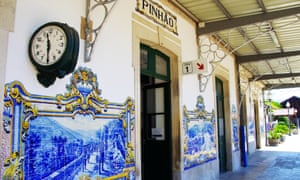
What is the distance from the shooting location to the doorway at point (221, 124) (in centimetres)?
727

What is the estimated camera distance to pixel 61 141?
8.59 ft

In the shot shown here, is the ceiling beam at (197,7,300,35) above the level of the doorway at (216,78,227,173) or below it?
above

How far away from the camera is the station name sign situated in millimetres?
4086

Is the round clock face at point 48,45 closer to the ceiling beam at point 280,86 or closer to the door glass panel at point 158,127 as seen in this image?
the door glass panel at point 158,127

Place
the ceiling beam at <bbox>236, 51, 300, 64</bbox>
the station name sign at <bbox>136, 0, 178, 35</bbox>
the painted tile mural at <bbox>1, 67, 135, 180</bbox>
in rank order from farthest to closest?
the ceiling beam at <bbox>236, 51, 300, 64</bbox>, the station name sign at <bbox>136, 0, 178, 35</bbox>, the painted tile mural at <bbox>1, 67, 135, 180</bbox>

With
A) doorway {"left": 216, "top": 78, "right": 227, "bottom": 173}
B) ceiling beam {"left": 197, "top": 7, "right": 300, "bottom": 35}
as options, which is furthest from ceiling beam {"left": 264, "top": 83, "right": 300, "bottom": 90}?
ceiling beam {"left": 197, "top": 7, "right": 300, "bottom": 35}

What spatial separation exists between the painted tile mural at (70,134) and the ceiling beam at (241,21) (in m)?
2.82

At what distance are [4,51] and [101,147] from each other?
1.41 metres

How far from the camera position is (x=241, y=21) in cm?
532

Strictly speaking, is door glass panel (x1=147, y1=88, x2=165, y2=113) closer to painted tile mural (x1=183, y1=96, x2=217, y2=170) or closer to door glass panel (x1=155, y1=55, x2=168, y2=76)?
door glass panel (x1=155, y1=55, x2=168, y2=76)

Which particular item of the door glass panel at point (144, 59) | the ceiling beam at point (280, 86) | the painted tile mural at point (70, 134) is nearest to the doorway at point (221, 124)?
the door glass panel at point (144, 59)

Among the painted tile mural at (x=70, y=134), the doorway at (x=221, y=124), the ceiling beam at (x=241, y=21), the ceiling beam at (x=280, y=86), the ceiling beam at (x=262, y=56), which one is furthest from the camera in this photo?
the ceiling beam at (x=280, y=86)

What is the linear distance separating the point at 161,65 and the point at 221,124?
3.40m

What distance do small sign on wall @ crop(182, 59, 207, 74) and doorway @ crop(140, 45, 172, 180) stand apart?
0.33m
